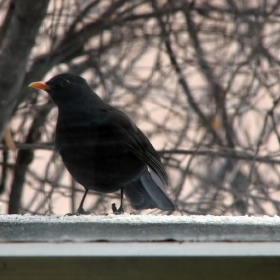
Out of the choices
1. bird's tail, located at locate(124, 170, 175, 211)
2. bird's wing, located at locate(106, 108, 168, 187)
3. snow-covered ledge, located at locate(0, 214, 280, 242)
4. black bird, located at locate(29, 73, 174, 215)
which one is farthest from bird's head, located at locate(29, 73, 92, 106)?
snow-covered ledge, located at locate(0, 214, 280, 242)

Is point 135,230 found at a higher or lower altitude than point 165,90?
lower

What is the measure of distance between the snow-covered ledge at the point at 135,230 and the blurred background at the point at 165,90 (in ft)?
3.81

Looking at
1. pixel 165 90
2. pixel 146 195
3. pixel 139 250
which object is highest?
pixel 165 90

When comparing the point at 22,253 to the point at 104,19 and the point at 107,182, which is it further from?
the point at 104,19

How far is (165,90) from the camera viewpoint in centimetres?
294

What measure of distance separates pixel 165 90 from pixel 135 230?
5.83ft

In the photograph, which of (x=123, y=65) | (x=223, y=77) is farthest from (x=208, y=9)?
(x=123, y=65)

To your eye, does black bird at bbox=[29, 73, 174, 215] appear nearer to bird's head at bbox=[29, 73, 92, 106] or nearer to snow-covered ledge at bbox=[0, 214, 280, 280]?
bird's head at bbox=[29, 73, 92, 106]

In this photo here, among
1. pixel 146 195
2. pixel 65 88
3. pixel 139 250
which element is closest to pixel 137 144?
pixel 146 195

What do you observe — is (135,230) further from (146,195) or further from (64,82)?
(64,82)

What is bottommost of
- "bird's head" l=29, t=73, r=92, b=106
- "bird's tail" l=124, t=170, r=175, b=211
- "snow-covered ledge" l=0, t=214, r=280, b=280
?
"bird's tail" l=124, t=170, r=175, b=211

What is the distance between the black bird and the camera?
199 centimetres

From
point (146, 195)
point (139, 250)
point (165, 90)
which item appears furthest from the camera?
point (165, 90)

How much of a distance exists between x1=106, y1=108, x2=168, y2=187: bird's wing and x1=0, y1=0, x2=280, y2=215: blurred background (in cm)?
31
